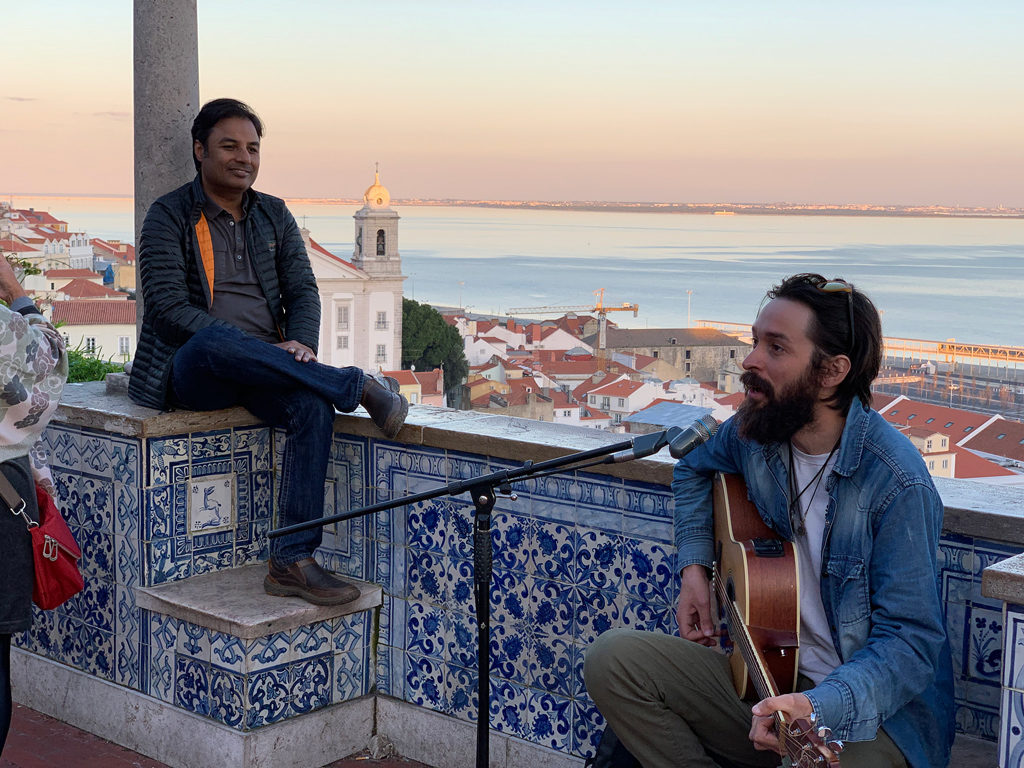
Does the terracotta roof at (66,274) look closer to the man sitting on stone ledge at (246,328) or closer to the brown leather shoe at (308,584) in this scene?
the man sitting on stone ledge at (246,328)

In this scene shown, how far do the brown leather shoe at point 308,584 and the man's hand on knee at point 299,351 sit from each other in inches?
21.6

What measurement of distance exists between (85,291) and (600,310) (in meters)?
37.9

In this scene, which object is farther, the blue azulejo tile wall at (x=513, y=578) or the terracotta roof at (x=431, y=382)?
the terracotta roof at (x=431, y=382)

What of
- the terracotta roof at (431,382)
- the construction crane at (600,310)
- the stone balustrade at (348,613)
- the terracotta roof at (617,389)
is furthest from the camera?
the construction crane at (600,310)

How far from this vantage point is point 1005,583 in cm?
181

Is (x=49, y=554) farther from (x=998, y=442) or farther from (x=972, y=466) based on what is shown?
(x=998, y=442)

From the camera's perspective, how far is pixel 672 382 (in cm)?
5575

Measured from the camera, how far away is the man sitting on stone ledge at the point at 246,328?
3.29 m

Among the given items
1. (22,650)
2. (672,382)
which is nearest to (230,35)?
(672,382)

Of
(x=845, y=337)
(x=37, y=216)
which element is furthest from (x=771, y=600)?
(x=37, y=216)

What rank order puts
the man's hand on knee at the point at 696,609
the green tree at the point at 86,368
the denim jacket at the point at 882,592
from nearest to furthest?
the denim jacket at the point at 882,592 < the man's hand on knee at the point at 696,609 < the green tree at the point at 86,368

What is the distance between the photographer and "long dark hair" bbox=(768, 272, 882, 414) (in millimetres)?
2152

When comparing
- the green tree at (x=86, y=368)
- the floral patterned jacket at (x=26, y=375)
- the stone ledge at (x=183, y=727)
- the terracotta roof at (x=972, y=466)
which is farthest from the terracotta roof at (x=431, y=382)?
the floral patterned jacket at (x=26, y=375)

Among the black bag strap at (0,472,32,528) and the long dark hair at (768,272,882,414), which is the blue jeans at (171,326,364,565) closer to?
the black bag strap at (0,472,32,528)
